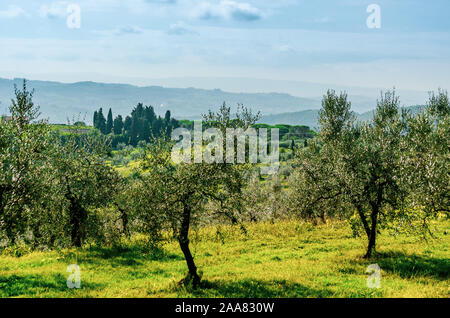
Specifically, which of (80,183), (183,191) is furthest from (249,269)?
(80,183)

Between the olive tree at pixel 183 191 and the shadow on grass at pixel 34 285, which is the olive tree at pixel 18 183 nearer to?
the shadow on grass at pixel 34 285

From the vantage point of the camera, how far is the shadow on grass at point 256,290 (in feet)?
64.9

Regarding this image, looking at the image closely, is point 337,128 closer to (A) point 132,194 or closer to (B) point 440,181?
(B) point 440,181

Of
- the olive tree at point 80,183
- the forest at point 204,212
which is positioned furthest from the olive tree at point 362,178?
the olive tree at point 80,183

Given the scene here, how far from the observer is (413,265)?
25422mm

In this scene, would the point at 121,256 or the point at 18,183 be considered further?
the point at 121,256

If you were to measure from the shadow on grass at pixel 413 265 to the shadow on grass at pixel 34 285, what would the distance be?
69.6ft

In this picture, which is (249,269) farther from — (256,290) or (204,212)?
(204,212)

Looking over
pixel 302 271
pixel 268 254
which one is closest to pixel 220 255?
pixel 268 254

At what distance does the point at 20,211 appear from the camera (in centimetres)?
2005

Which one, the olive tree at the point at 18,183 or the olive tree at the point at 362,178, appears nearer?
the olive tree at the point at 18,183

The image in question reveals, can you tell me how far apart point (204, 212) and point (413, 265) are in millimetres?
17096
